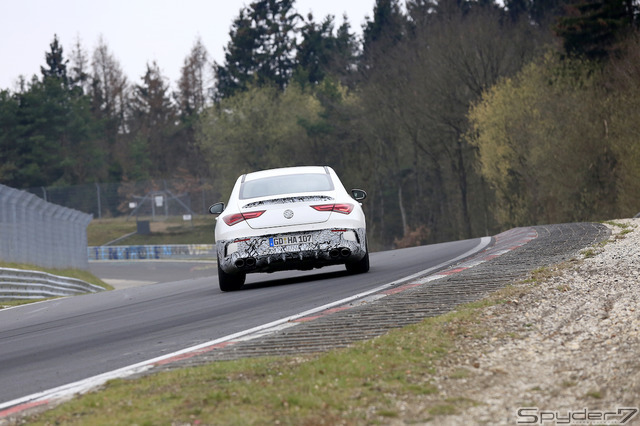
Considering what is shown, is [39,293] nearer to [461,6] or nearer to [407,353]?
[407,353]

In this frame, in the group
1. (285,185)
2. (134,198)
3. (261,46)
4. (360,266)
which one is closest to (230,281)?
(285,185)

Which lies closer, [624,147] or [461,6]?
[624,147]

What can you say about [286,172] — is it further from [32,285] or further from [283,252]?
[32,285]

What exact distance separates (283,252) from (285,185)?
1.03 metres

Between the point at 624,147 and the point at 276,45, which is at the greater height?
the point at 276,45

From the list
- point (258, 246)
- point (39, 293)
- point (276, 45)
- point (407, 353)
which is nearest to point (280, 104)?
point (276, 45)

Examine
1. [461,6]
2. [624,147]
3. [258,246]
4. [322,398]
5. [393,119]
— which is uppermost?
[461,6]

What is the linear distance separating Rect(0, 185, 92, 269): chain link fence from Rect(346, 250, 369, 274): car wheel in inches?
483

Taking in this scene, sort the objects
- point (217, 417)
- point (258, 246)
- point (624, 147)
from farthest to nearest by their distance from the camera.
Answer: point (624, 147) → point (258, 246) → point (217, 417)

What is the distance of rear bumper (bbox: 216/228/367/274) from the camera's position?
12.3 m

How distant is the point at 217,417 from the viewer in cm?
500

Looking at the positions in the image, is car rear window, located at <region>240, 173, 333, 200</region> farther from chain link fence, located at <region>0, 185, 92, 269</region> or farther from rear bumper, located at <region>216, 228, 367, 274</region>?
chain link fence, located at <region>0, 185, 92, 269</region>

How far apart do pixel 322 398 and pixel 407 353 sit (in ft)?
4.41

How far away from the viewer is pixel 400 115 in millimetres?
62875
